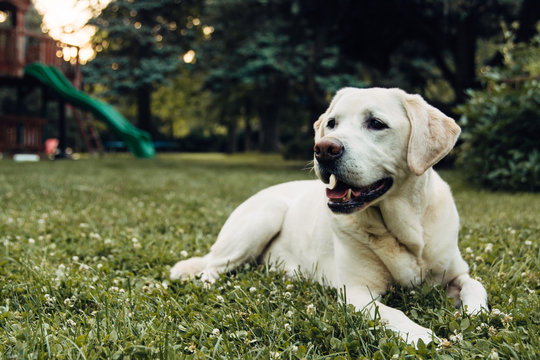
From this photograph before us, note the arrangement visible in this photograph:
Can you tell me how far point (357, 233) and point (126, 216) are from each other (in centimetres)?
367

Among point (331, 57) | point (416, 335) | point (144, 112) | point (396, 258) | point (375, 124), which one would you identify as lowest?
point (416, 335)

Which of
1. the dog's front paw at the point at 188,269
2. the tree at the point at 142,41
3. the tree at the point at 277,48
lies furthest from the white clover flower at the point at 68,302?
the tree at the point at 142,41

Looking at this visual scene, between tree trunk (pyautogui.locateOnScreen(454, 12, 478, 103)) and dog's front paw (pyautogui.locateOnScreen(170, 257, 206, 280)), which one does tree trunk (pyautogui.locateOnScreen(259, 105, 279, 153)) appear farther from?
dog's front paw (pyautogui.locateOnScreen(170, 257, 206, 280))

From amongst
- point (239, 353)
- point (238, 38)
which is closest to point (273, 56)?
point (238, 38)

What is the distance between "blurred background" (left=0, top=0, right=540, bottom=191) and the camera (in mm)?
8703

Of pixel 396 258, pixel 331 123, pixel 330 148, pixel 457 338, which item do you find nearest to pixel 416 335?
pixel 457 338

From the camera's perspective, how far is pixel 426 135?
8.65 ft

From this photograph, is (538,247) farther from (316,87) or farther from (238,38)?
(238,38)

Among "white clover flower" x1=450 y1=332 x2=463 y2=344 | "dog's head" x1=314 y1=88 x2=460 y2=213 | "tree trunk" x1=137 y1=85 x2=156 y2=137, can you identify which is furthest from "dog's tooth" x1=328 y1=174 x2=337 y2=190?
"tree trunk" x1=137 y1=85 x2=156 y2=137

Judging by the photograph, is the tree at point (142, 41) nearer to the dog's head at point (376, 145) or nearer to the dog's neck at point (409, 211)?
the dog's head at point (376, 145)

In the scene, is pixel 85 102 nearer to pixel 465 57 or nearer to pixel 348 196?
pixel 465 57

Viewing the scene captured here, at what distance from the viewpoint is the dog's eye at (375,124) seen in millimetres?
2680

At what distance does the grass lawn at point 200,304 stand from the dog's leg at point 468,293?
0.08 m

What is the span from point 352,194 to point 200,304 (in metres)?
1.08
